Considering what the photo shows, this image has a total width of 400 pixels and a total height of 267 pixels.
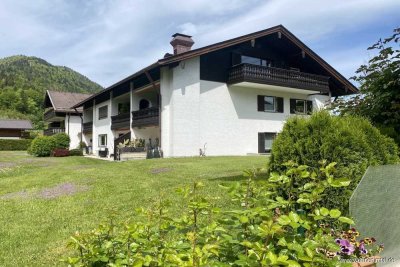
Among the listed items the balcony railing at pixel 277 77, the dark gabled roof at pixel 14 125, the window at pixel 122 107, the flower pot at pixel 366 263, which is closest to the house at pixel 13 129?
the dark gabled roof at pixel 14 125

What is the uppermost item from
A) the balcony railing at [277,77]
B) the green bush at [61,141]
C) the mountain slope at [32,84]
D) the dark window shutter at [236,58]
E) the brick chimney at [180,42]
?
the mountain slope at [32,84]

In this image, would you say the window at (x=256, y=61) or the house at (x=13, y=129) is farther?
the house at (x=13, y=129)

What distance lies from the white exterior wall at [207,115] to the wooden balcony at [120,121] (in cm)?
527

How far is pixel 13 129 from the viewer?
2411 inches

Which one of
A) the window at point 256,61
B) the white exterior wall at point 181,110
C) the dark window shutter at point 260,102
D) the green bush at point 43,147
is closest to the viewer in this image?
the white exterior wall at point 181,110

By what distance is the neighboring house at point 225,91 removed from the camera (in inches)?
890

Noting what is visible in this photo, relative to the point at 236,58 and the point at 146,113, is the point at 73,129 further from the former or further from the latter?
the point at 236,58

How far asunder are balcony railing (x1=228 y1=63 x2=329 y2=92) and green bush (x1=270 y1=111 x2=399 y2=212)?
18.5m

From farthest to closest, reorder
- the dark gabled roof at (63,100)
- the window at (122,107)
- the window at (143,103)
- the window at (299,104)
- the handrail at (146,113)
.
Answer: the dark gabled roof at (63,100) → the window at (122,107) → the window at (299,104) → the window at (143,103) → the handrail at (146,113)

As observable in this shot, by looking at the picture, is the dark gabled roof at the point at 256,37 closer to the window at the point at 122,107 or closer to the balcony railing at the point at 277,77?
the balcony railing at the point at 277,77

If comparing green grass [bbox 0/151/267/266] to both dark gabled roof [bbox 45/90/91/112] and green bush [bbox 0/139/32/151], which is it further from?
green bush [bbox 0/139/32/151]

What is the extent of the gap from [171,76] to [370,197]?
64.6 feet

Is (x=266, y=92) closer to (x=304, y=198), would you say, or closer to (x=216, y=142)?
(x=216, y=142)

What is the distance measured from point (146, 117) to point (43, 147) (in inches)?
501
